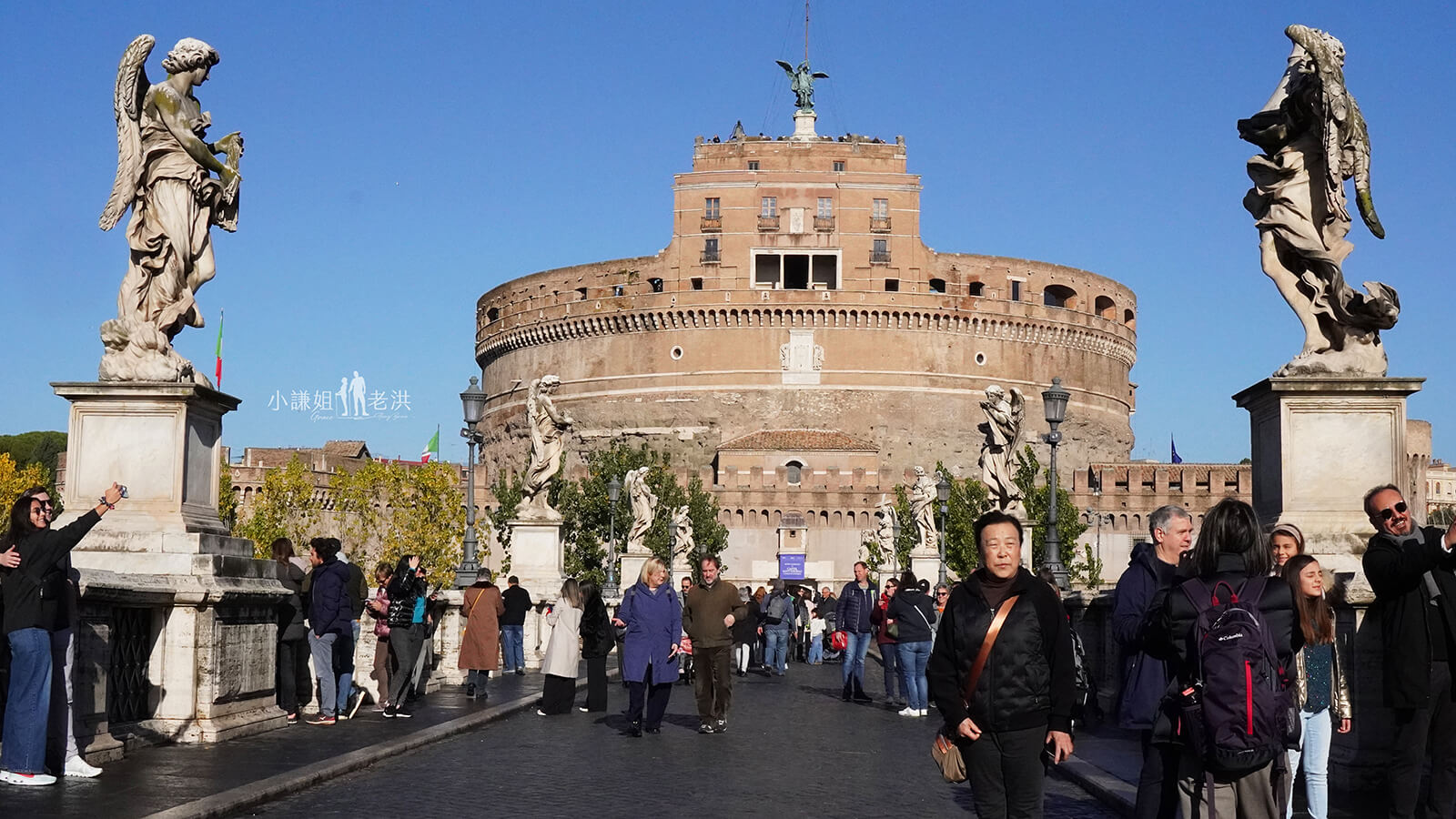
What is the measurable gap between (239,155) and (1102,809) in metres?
6.09

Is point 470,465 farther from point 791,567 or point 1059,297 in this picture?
point 1059,297

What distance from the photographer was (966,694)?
5.35 metres

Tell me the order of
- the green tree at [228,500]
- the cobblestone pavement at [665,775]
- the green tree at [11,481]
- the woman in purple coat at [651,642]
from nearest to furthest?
1. the cobblestone pavement at [665,775]
2. the woman in purple coat at [651,642]
3. the green tree at [11,481]
4. the green tree at [228,500]

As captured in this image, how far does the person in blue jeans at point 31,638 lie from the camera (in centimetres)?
711

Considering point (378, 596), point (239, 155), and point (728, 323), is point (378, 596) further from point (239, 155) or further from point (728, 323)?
point (728, 323)

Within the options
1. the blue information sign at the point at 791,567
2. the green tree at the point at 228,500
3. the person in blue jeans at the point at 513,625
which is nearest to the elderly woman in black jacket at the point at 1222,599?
the person in blue jeans at the point at 513,625

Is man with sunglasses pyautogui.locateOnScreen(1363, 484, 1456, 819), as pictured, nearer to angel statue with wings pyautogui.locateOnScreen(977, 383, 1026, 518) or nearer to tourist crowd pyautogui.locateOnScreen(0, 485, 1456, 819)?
tourist crowd pyautogui.locateOnScreen(0, 485, 1456, 819)

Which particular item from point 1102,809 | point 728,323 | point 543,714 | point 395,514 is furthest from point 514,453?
point 1102,809

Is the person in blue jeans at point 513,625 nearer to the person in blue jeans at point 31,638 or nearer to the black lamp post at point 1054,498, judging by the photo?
the black lamp post at point 1054,498

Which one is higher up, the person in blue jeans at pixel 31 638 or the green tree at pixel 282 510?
the green tree at pixel 282 510

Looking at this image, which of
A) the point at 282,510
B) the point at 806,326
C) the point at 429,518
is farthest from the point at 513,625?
the point at 806,326

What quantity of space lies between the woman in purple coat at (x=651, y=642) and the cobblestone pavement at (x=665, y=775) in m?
0.26

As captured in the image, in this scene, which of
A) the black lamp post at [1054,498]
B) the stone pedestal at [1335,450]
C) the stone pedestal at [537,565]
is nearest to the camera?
the stone pedestal at [1335,450]

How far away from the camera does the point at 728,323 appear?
243 feet
